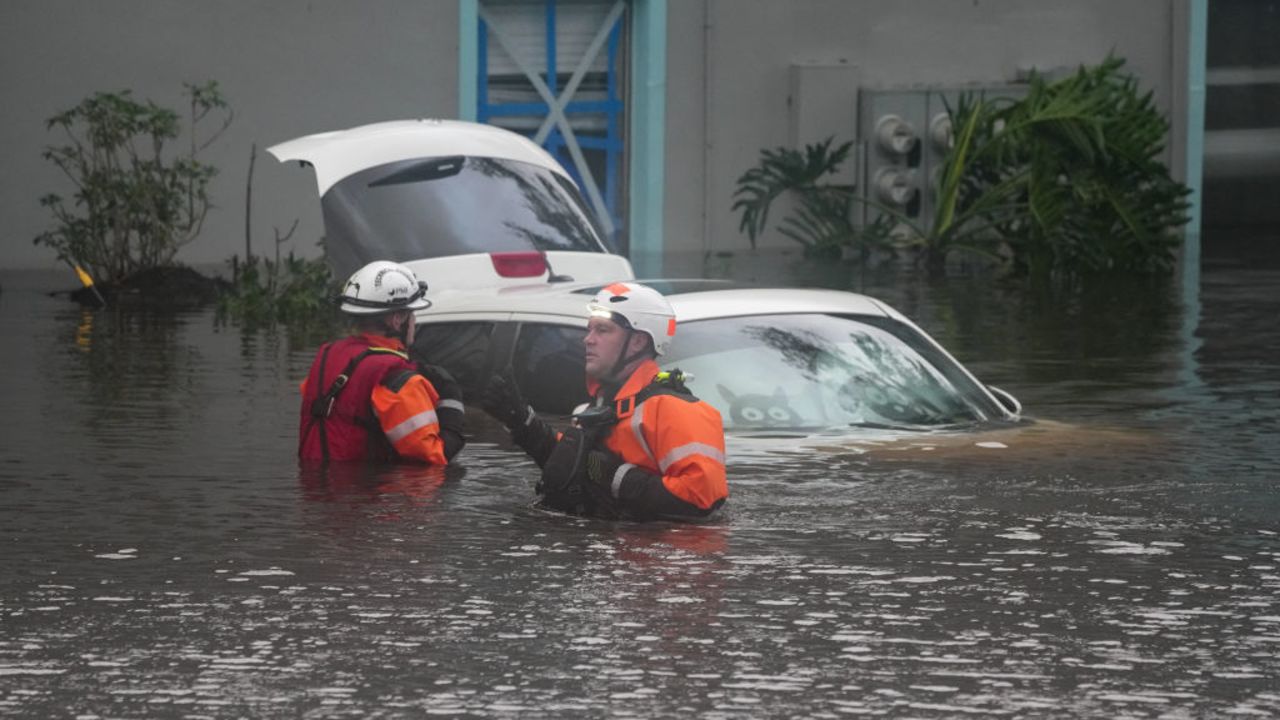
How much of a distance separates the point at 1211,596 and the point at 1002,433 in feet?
10.5

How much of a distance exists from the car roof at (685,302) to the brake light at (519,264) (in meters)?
1.00

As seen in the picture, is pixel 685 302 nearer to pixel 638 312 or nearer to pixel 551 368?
pixel 551 368

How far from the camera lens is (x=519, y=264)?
1366cm

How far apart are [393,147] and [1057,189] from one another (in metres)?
11.5

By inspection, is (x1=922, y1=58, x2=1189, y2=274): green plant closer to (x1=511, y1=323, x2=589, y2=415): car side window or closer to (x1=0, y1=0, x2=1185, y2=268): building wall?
(x1=0, y1=0, x2=1185, y2=268): building wall

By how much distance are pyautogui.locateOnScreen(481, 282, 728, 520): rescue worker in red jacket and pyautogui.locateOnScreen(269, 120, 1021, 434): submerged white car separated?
152 centimetres

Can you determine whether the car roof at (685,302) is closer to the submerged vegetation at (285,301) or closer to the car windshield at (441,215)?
the car windshield at (441,215)

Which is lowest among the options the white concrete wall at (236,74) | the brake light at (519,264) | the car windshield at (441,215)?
the brake light at (519,264)

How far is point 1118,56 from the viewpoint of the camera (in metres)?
29.1

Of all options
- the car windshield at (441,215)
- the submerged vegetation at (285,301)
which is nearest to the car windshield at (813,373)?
the car windshield at (441,215)

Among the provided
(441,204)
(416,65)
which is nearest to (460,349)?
(441,204)

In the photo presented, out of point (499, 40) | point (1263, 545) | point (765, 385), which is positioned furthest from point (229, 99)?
point (1263, 545)

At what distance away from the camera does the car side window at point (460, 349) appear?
39.0 ft

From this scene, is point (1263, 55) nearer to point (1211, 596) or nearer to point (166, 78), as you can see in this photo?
point (166, 78)
